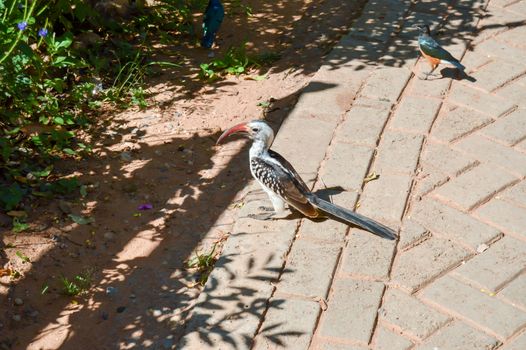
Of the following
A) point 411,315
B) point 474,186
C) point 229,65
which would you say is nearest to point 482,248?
point 474,186

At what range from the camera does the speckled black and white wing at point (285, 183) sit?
196 inches

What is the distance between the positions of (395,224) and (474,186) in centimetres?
77

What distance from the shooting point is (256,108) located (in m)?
6.73

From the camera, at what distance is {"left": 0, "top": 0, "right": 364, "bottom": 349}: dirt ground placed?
15.3 ft

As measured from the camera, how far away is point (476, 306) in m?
4.46

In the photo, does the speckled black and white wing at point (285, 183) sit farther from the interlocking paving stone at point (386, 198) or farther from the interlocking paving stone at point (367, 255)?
the interlocking paving stone at point (386, 198)

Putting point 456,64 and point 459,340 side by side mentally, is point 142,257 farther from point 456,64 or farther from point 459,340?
point 456,64

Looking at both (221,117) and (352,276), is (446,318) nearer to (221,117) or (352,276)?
(352,276)

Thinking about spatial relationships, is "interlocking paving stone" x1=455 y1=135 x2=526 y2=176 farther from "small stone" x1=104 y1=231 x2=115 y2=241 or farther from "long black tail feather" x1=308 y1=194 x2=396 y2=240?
"small stone" x1=104 y1=231 x2=115 y2=241

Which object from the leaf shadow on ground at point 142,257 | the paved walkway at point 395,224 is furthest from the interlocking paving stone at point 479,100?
the leaf shadow on ground at point 142,257

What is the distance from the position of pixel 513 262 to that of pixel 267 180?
1.66 meters

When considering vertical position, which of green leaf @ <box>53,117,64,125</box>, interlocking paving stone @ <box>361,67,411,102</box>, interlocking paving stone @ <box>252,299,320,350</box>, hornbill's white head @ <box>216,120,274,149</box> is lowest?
interlocking paving stone @ <box>252,299,320,350</box>

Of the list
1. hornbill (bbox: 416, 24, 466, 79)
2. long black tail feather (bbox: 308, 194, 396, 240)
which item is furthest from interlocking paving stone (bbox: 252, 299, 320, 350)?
hornbill (bbox: 416, 24, 466, 79)

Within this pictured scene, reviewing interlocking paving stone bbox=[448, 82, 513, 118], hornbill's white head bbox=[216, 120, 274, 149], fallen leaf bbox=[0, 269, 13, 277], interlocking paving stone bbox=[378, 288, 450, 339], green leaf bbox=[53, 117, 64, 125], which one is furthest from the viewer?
interlocking paving stone bbox=[448, 82, 513, 118]
